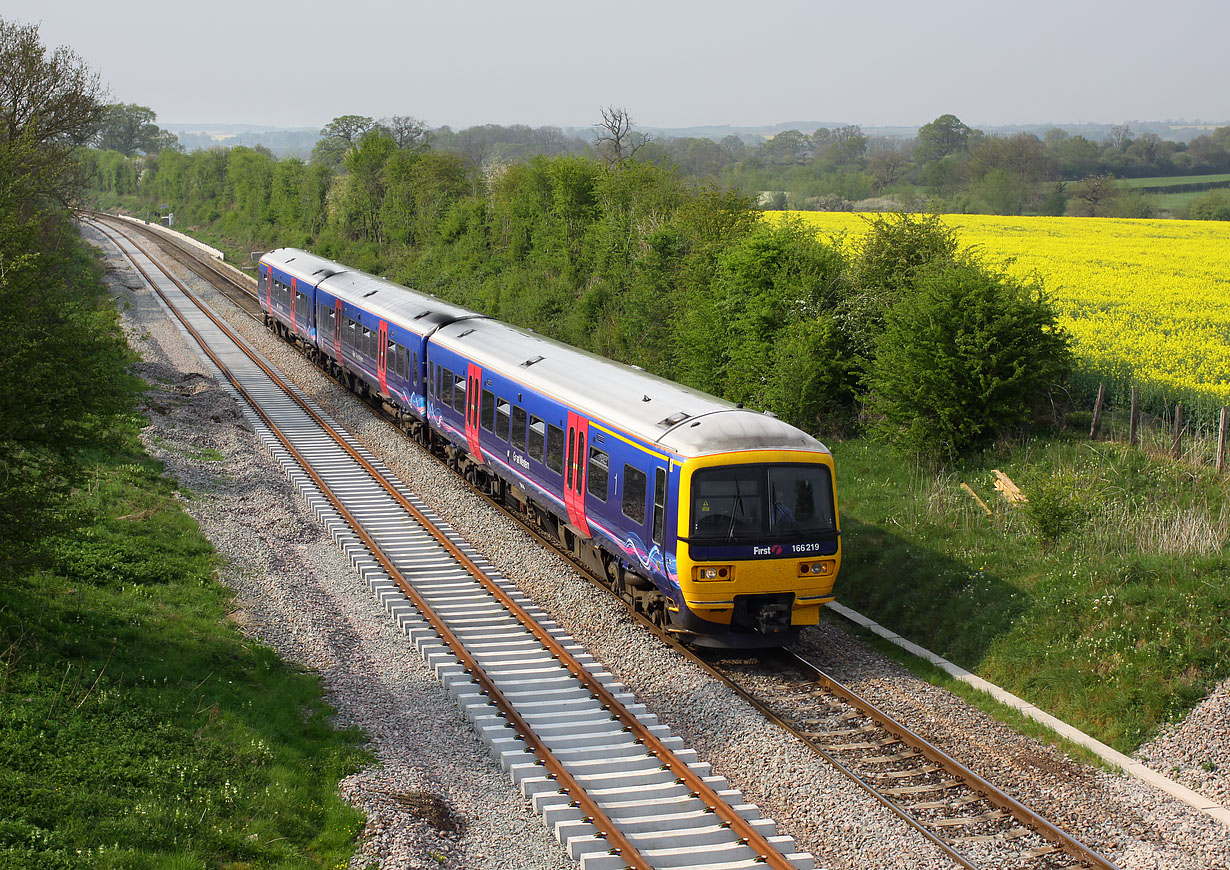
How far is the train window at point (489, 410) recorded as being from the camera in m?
19.7

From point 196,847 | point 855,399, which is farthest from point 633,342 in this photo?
point 196,847

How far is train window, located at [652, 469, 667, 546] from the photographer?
13.4m

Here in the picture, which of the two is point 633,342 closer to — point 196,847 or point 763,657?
point 763,657

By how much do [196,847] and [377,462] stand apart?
16.0 metres

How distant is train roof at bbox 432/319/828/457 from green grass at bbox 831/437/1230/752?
3.58 metres

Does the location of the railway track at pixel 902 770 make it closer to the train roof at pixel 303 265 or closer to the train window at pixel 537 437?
the train window at pixel 537 437

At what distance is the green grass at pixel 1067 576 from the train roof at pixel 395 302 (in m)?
10.5

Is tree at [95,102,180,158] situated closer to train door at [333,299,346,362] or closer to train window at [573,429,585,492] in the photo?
train door at [333,299,346,362]

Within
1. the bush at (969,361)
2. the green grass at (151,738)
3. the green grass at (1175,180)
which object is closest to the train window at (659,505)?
the green grass at (151,738)

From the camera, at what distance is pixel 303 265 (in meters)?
37.2

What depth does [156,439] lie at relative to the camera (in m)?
23.8

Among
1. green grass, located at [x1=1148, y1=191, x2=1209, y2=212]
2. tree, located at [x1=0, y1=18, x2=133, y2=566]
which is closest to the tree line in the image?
tree, located at [x1=0, y1=18, x2=133, y2=566]

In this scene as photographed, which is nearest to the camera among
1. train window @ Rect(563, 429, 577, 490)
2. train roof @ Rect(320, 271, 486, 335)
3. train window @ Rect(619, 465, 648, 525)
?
train window @ Rect(619, 465, 648, 525)

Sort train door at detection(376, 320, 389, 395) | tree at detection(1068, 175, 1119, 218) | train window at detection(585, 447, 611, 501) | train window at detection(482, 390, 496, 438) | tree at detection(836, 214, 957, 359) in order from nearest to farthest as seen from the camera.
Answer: train window at detection(585, 447, 611, 501) → train window at detection(482, 390, 496, 438) → tree at detection(836, 214, 957, 359) → train door at detection(376, 320, 389, 395) → tree at detection(1068, 175, 1119, 218)
